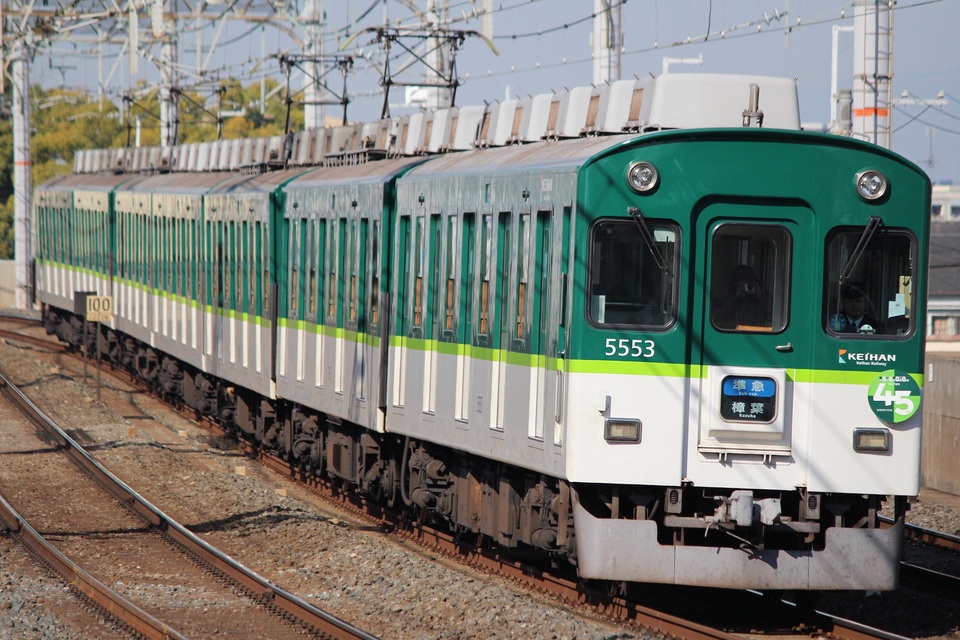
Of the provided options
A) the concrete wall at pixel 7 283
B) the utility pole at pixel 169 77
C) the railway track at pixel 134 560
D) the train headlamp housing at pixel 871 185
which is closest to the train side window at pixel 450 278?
the railway track at pixel 134 560

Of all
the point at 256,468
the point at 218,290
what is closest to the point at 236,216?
the point at 218,290

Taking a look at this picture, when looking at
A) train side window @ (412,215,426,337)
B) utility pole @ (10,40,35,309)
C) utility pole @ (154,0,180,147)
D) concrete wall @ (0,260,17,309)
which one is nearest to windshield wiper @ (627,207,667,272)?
train side window @ (412,215,426,337)

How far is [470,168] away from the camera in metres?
11.6

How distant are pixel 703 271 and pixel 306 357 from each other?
7.31m

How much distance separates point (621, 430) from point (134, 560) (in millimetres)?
5049

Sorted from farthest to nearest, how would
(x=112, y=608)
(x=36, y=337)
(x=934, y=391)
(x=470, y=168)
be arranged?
1. (x=36, y=337)
2. (x=934, y=391)
3. (x=470, y=168)
4. (x=112, y=608)

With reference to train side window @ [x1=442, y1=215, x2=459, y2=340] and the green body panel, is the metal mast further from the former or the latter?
the green body panel

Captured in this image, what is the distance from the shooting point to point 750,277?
933cm

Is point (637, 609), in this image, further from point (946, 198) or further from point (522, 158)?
point (946, 198)

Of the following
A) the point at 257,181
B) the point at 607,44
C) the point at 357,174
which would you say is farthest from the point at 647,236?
the point at 607,44

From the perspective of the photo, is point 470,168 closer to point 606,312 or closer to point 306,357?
point 606,312

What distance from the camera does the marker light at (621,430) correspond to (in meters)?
9.05

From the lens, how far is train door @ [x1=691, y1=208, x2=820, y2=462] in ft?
30.2

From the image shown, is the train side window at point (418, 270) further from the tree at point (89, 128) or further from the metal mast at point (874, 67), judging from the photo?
the tree at point (89, 128)
